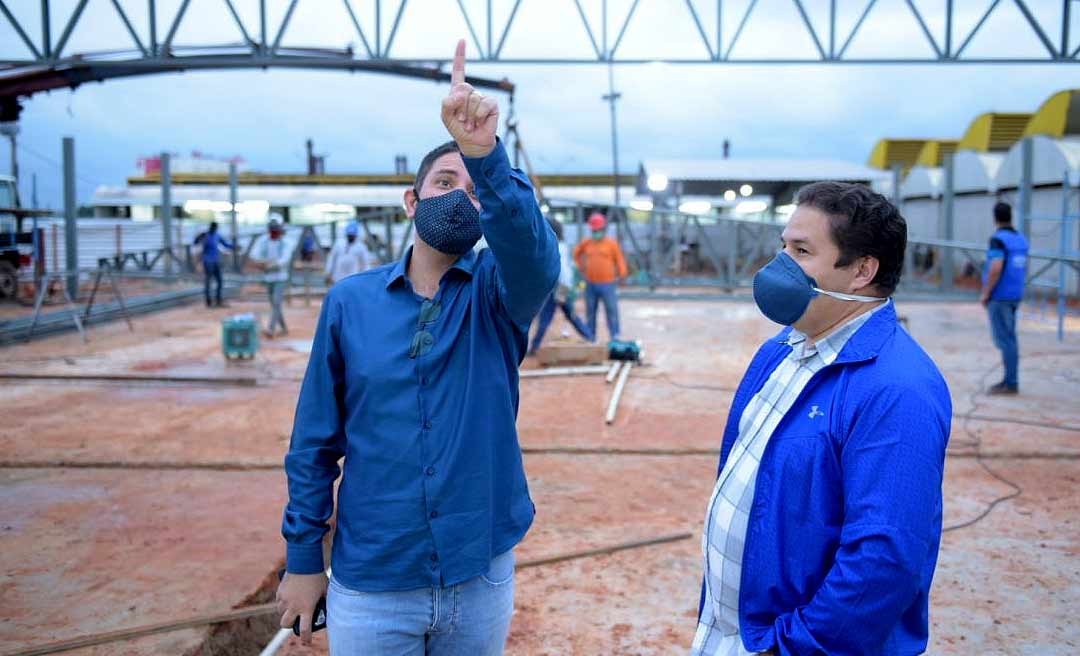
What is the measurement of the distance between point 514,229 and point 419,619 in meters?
0.99

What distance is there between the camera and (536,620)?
418cm

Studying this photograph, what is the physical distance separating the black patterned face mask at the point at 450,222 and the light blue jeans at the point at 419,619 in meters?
0.82

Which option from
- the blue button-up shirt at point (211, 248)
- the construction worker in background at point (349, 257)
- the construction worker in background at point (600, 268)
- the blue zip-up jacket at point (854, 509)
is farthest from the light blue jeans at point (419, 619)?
the blue button-up shirt at point (211, 248)

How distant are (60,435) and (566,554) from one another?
5.26 metres

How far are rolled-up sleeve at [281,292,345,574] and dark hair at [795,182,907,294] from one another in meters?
1.23

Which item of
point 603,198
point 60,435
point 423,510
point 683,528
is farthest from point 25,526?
point 603,198

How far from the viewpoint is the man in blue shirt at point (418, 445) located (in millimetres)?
2166

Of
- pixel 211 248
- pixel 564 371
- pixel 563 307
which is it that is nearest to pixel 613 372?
pixel 564 371

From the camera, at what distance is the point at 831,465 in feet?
6.16

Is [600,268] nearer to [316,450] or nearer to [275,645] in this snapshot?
[275,645]

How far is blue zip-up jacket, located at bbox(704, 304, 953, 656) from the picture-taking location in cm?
176

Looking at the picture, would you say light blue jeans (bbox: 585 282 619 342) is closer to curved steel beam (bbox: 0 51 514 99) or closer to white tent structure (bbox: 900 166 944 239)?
curved steel beam (bbox: 0 51 514 99)

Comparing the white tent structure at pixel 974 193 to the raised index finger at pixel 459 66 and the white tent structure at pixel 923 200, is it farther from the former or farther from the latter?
the raised index finger at pixel 459 66

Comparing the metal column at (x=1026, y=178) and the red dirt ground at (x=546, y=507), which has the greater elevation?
the metal column at (x=1026, y=178)
